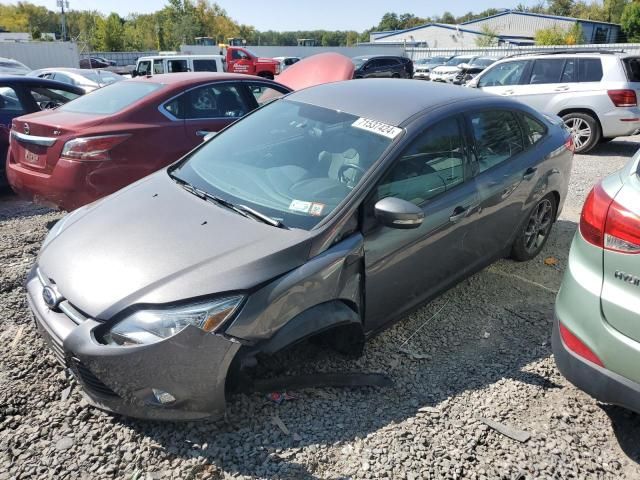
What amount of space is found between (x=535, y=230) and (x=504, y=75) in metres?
7.00

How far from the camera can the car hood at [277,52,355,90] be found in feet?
26.0

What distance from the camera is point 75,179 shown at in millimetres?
4543

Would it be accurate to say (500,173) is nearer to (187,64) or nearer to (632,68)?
(632,68)

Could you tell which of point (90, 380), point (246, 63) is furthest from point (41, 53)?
point (90, 380)

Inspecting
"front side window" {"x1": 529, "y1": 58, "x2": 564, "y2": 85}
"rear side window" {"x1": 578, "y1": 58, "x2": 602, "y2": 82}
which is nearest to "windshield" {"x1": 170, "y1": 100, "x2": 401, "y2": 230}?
"rear side window" {"x1": 578, "y1": 58, "x2": 602, "y2": 82}

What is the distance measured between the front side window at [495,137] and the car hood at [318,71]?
4177 mm

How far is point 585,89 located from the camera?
892 cm

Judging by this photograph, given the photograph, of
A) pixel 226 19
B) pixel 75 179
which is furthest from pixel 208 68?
pixel 226 19

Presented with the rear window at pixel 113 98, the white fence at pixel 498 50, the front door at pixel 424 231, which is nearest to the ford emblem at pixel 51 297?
the front door at pixel 424 231

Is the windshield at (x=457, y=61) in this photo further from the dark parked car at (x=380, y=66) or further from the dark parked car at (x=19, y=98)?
the dark parked car at (x=19, y=98)

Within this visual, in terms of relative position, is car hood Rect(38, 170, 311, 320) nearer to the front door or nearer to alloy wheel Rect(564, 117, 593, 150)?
the front door

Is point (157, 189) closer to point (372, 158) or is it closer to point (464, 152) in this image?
point (372, 158)

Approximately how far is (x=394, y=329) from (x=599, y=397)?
1.41m

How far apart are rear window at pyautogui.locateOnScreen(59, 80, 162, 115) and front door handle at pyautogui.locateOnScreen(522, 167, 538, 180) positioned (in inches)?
149
